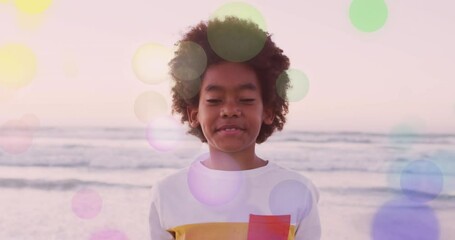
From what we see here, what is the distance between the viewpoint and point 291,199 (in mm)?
2264

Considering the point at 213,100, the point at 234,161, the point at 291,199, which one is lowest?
the point at 291,199

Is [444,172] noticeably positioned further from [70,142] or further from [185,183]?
[185,183]

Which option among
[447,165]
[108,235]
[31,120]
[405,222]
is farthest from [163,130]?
[108,235]

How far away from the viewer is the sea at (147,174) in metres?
6.77

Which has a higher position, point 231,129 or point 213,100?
point 213,100

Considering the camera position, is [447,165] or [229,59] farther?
[447,165]

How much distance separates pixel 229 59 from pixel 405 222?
5.44 metres

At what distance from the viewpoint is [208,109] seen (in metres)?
2.30

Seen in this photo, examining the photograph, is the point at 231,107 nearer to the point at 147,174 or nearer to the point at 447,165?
the point at 147,174

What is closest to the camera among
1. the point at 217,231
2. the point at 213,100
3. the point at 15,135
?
the point at 217,231

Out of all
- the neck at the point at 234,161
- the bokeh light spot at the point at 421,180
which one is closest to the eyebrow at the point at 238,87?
the neck at the point at 234,161

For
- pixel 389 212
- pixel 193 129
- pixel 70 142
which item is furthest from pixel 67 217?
pixel 70 142

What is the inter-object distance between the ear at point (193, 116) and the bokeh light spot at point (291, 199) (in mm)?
456

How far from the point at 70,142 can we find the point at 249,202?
15414mm
